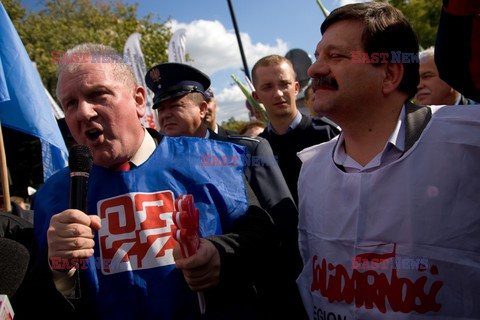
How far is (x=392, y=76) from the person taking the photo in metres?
1.68

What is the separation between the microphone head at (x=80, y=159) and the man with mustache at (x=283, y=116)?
2040 mm

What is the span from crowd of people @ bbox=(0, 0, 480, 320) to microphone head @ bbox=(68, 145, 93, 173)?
0.10 metres

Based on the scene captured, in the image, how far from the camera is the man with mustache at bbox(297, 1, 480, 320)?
4.43 feet

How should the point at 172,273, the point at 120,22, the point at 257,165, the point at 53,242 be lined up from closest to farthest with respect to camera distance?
the point at 53,242 → the point at 172,273 → the point at 257,165 → the point at 120,22

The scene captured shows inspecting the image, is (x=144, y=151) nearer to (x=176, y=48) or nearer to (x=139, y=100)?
(x=139, y=100)

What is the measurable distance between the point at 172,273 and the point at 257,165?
1.03m

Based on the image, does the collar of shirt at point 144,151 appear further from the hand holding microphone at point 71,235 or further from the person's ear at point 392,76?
the person's ear at point 392,76

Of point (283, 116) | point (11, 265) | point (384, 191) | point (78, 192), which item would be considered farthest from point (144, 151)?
point (283, 116)

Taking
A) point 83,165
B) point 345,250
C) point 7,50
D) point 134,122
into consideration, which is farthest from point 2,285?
point 7,50

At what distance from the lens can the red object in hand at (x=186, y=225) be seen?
121 cm

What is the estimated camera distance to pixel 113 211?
5.14 feet

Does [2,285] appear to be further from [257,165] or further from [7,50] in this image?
[7,50]

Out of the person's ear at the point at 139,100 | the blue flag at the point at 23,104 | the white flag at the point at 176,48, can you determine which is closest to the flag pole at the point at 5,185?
the blue flag at the point at 23,104

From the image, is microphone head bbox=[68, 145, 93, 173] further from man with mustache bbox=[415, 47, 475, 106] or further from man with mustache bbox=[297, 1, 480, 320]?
man with mustache bbox=[415, 47, 475, 106]
